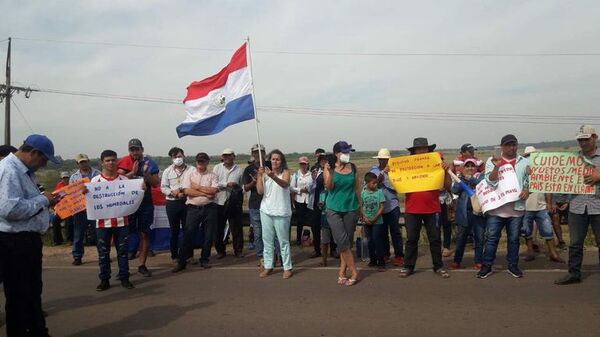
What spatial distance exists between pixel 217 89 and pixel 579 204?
5504 mm

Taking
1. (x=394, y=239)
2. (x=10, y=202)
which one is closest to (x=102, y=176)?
(x=10, y=202)

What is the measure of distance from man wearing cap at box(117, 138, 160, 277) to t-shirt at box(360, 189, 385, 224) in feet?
11.4

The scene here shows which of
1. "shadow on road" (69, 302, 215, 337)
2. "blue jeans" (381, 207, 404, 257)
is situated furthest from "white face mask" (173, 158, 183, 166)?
"blue jeans" (381, 207, 404, 257)

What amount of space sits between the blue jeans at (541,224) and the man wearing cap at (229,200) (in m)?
5.22

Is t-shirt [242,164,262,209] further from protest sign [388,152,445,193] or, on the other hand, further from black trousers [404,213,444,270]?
black trousers [404,213,444,270]

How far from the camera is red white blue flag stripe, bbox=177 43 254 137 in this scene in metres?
6.91

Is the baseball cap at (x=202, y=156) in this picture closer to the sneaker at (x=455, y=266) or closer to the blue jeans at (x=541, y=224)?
the sneaker at (x=455, y=266)

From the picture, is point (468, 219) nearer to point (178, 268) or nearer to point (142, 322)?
point (178, 268)

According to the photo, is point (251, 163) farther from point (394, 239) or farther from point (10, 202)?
point (10, 202)

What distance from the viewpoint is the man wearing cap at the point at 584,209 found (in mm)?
5578

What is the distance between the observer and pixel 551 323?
4367 millimetres

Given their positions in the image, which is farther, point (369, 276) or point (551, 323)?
point (369, 276)

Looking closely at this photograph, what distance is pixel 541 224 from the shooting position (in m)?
7.27

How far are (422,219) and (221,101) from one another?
3652 millimetres
